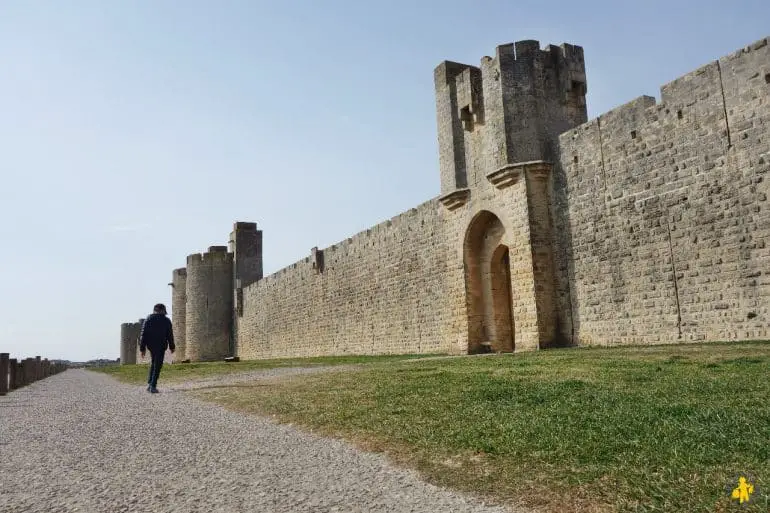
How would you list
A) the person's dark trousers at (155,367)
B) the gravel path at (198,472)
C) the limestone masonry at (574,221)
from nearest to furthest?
the gravel path at (198,472), the person's dark trousers at (155,367), the limestone masonry at (574,221)

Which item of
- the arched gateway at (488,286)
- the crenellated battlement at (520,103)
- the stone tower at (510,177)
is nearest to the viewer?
the stone tower at (510,177)

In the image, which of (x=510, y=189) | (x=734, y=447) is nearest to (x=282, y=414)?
(x=734, y=447)

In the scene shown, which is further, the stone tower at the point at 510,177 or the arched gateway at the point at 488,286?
the arched gateway at the point at 488,286

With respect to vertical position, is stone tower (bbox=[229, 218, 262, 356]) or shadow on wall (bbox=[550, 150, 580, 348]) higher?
stone tower (bbox=[229, 218, 262, 356])

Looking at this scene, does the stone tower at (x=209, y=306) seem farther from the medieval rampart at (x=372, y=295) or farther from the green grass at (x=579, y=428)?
the green grass at (x=579, y=428)

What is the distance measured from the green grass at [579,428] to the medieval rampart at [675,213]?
286 cm

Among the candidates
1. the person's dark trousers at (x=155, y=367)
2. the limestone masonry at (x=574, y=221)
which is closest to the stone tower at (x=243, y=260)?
the limestone masonry at (x=574, y=221)

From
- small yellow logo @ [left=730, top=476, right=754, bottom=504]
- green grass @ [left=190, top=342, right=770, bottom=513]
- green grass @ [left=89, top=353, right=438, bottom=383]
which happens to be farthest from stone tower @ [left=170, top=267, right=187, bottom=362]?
small yellow logo @ [left=730, top=476, right=754, bottom=504]

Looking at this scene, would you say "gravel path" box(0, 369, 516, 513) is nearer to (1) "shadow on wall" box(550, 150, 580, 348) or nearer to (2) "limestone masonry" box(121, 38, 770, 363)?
(2) "limestone masonry" box(121, 38, 770, 363)

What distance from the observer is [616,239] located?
468 inches

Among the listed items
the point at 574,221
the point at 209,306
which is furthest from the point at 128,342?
the point at 574,221

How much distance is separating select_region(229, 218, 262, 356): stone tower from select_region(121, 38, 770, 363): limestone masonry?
629 inches

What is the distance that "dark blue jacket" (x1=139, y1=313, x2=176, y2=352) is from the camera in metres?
9.90

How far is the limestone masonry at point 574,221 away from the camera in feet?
32.2
